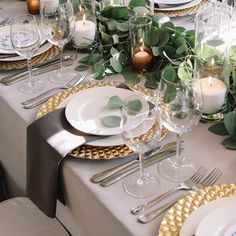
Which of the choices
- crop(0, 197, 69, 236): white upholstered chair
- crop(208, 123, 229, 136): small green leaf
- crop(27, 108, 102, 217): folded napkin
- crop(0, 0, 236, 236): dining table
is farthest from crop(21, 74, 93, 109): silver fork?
crop(208, 123, 229, 136): small green leaf

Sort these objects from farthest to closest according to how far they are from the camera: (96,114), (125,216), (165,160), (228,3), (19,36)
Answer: (228,3), (19,36), (96,114), (165,160), (125,216)

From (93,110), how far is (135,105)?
219mm

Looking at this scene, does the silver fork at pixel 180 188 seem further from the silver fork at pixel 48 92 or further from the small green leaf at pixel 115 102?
the silver fork at pixel 48 92

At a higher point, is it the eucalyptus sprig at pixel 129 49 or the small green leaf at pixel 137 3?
Result: the small green leaf at pixel 137 3

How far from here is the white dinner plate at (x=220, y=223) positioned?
85cm

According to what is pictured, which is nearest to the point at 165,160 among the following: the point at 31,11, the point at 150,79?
the point at 150,79

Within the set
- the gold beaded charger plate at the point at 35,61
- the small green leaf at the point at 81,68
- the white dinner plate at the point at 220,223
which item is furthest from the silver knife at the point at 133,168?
the gold beaded charger plate at the point at 35,61

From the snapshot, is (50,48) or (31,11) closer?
(50,48)

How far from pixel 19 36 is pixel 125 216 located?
0.61 metres

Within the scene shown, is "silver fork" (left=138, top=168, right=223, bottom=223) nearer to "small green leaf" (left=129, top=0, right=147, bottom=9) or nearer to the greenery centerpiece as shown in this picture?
the greenery centerpiece

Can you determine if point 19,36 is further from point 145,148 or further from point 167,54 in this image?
point 145,148

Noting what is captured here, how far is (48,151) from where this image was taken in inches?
42.6

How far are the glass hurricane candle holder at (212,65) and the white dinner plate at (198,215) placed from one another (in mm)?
299

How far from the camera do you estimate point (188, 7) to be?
1675 millimetres
